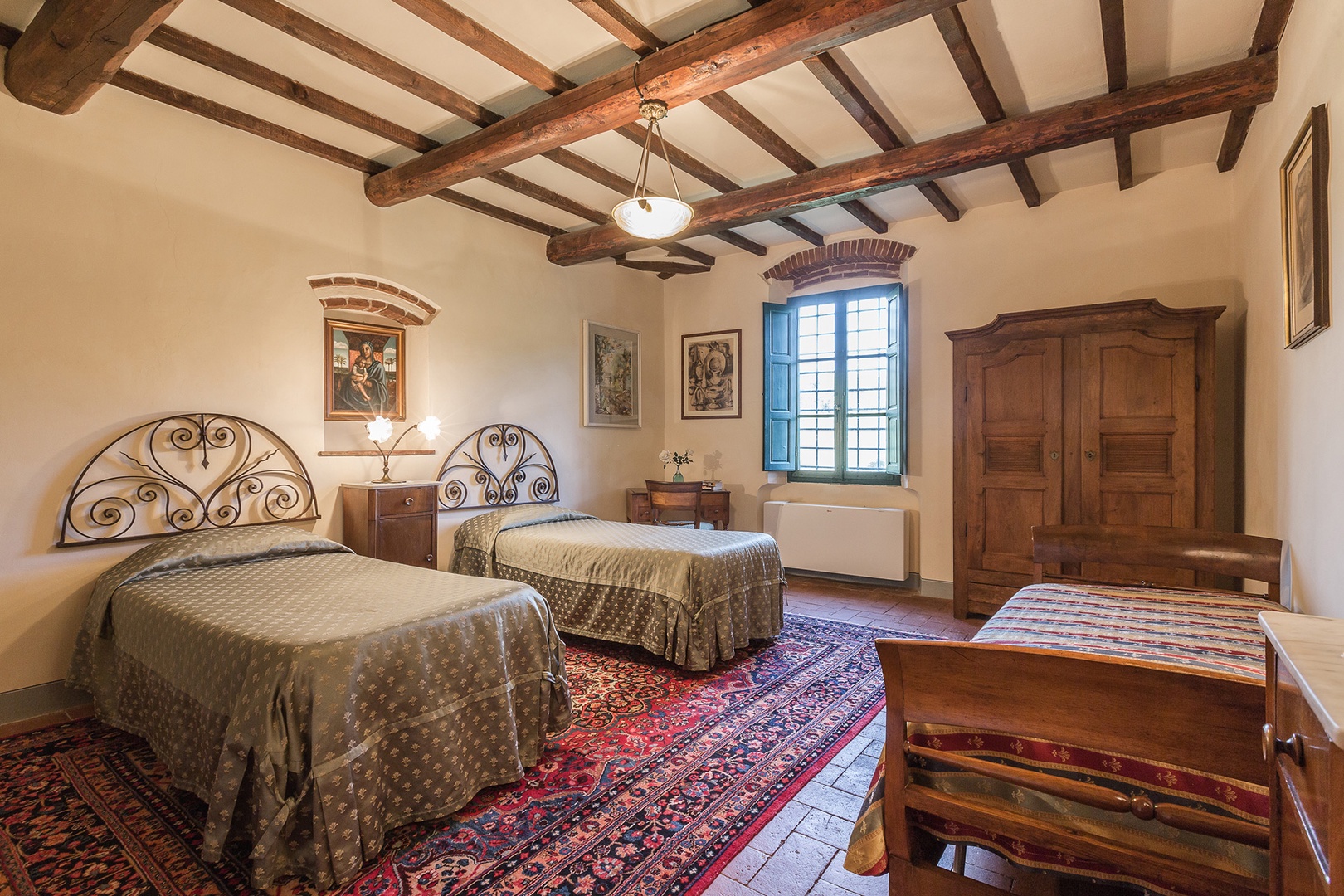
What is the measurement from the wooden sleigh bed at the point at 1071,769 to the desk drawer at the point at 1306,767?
0.15 metres

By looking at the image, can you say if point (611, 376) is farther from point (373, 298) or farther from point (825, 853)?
point (825, 853)

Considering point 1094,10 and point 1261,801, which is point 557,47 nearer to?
point 1094,10

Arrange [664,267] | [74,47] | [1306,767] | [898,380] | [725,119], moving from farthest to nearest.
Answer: [664,267], [898,380], [725,119], [74,47], [1306,767]

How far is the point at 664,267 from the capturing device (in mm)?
6285

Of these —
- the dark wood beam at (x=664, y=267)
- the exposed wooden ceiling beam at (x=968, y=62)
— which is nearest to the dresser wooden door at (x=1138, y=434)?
the exposed wooden ceiling beam at (x=968, y=62)

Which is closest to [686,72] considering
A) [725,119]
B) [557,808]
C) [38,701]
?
[725,119]

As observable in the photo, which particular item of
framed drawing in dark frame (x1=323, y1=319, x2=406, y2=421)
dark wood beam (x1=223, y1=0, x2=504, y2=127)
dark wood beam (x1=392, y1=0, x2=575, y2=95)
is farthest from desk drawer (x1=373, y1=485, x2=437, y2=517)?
dark wood beam (x1=392, y1=0, x2=575, y2=95)

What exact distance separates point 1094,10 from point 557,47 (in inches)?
92.7

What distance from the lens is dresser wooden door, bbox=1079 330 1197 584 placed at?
374 cm

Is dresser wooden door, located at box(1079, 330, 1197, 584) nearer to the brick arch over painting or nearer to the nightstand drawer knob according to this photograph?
the brick arch over painting

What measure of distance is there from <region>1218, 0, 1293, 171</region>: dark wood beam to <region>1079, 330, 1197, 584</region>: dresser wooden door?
1163 mm

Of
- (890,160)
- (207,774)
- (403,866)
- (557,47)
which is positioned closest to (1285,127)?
(890,160)

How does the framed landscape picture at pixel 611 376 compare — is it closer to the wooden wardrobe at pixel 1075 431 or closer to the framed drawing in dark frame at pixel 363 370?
the framed drawing in dark frame at pixel 363 370

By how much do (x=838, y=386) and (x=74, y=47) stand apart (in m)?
5.21
